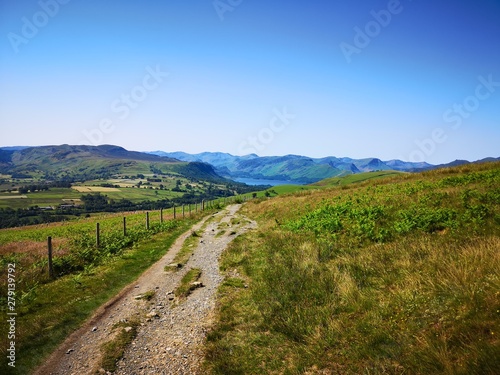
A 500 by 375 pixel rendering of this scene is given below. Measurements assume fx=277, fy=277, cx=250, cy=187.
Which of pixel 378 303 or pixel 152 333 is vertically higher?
pixel 378 303

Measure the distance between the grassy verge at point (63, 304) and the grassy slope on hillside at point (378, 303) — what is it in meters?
5.54

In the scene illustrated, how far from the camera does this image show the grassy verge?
29.5ft

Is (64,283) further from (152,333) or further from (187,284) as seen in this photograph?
(152,333)

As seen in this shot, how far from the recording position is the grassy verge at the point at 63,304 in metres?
8.98

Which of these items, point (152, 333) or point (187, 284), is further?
point (187, 284)

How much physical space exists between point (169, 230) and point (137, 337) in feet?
84.1

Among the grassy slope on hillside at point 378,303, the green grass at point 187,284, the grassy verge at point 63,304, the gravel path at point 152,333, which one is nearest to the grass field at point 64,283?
the grassy verge at point 63,304

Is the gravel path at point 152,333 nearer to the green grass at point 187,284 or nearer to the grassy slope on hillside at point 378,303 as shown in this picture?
the green grass at point 187,284

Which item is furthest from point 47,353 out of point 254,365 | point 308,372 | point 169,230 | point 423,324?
point 169,230

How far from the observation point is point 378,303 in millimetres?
8102

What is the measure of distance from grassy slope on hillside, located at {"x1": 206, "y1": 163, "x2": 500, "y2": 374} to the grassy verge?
5543 millimetres

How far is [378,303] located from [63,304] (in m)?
13.0

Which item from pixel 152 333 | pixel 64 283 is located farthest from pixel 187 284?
pixel 64 283

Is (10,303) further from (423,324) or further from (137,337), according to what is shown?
(423,324)
